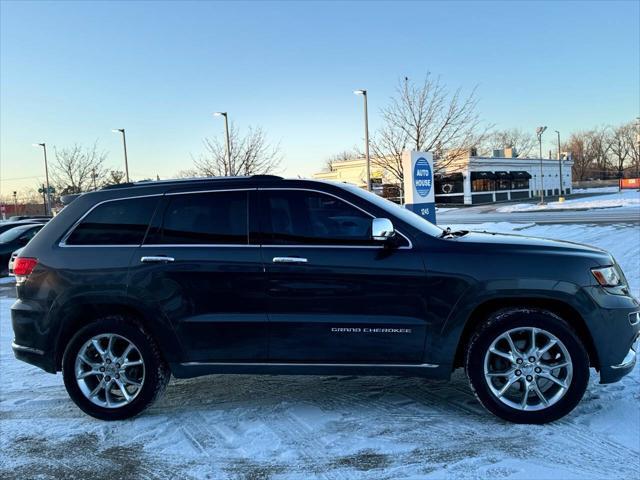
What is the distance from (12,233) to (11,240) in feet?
1.15

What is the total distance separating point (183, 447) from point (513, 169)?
206 feet

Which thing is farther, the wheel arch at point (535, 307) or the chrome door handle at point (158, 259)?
the chrome door handle at point (158, 259)

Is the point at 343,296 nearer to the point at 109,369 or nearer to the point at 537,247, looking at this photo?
the point at 537,247

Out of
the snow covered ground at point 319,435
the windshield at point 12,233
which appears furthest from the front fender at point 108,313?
the windshield at point 12,233

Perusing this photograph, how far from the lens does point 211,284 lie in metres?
4.04

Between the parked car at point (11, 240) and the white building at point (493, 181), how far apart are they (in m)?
40.1

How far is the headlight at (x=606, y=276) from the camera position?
12.5ft

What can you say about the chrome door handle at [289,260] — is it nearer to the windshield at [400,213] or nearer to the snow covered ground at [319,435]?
the windshield at [400,213]

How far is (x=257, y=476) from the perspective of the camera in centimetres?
329

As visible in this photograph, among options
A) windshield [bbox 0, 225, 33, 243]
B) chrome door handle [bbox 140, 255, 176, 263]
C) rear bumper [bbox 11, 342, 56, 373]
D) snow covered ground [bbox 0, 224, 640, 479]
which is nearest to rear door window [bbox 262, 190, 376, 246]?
chrome door handle [bbox 140, 255, 176, 263]

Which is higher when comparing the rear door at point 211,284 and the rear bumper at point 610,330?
the rear door at point 211,284

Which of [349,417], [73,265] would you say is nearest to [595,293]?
[349,417]

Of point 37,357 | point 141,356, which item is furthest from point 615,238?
point 37,357

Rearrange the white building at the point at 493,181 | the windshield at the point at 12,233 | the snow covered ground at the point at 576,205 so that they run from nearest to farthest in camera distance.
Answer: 1. the windshield at the point at 12,233
2. the snow covered ground at the point at 576,205
3. the white building at the point at 493,181
